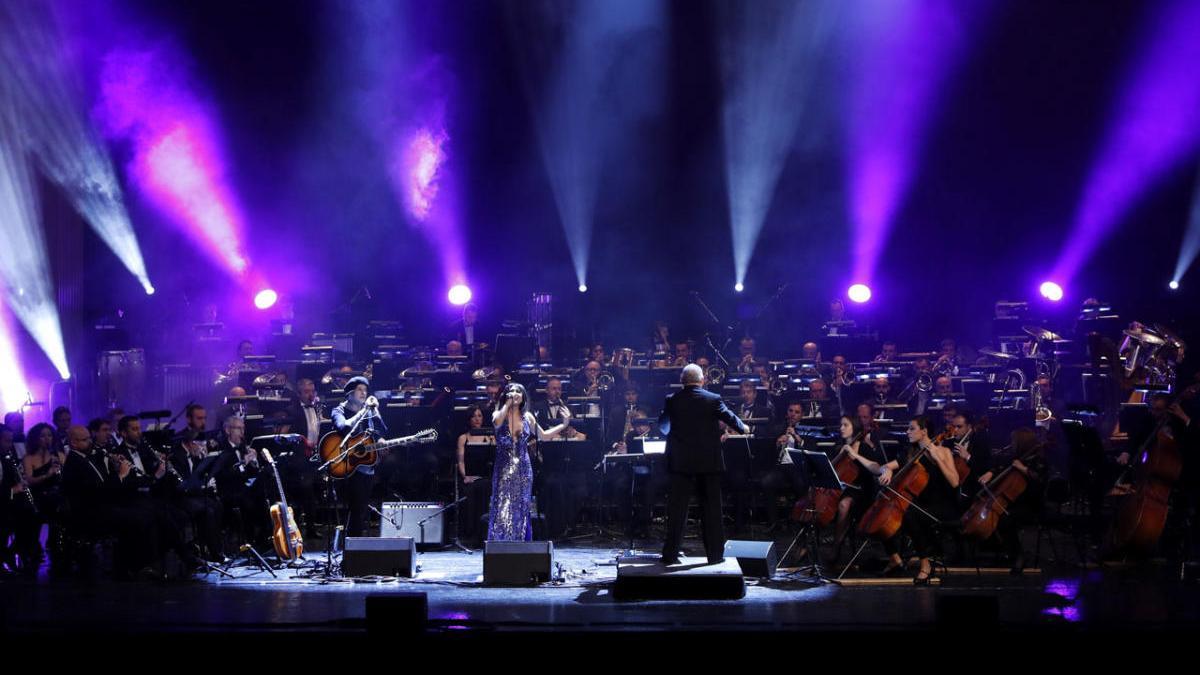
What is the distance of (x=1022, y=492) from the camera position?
970cm

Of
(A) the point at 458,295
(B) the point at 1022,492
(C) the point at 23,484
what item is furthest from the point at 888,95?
(C) the point at 23,484

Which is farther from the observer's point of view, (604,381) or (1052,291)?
(1052,291)

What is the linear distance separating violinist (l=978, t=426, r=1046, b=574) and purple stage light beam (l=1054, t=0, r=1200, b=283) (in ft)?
26.6

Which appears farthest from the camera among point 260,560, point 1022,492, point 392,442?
point 392,442

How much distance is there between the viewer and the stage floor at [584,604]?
267 inches

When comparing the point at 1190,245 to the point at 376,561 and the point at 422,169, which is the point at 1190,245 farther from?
the point at 376,561

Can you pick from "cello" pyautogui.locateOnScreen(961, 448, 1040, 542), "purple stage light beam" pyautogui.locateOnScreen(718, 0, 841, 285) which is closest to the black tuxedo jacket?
"cello" pyautogui.locateOnScreen(961, 448, 1040, 542)

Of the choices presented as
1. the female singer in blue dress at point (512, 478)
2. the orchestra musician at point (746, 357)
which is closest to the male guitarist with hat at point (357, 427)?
the female singer in blue dress at point (512, 478)

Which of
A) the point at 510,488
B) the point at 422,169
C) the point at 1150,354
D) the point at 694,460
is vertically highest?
the point at 422,169

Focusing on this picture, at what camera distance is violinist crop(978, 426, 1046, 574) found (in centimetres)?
973

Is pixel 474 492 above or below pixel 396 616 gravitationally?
above

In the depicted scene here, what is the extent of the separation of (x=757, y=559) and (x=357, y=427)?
12.8ft

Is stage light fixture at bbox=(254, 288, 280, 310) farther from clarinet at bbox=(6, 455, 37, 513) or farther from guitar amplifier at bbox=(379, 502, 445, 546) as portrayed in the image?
guitar amplifier at bbox=(379, 502, 445, 546)

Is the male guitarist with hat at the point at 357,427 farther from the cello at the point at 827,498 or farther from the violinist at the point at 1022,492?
the violinist at the point at 1022,492
